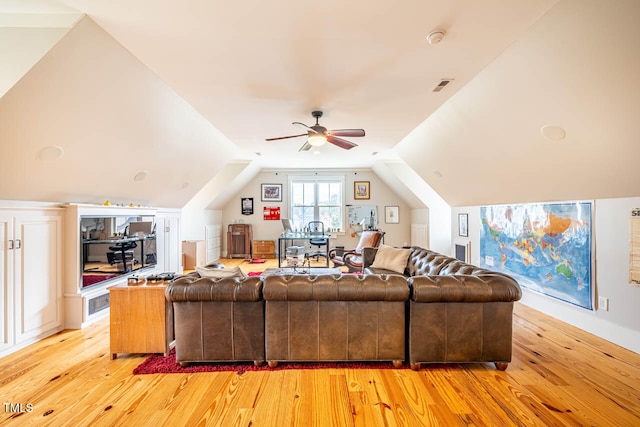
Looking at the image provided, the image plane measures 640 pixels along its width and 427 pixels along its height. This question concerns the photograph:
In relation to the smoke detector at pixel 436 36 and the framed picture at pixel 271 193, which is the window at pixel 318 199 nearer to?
the framed picture at pixel 271 193

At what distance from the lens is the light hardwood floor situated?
1753 mm

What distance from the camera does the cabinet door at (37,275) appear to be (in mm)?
2693

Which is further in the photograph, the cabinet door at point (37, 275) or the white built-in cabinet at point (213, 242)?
the white built-in cabinet at point (213, 242)

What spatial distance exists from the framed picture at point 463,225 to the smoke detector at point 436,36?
413 centimetres

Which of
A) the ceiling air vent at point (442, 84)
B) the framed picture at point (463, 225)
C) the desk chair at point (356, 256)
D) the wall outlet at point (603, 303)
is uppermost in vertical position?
the ceiling air vent at point (442, 84)

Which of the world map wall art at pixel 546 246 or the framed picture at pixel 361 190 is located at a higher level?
the framed picture at pixel 361 190

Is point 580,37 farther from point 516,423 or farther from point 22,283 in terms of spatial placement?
point 22,283

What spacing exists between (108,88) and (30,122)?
64cm

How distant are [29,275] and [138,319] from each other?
4.55 feet

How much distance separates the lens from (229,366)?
2.35 metres

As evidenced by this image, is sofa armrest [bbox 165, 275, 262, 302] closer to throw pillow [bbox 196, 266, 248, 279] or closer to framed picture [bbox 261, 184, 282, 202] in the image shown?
throw pillow [bbox 196, 266, 248, 279]

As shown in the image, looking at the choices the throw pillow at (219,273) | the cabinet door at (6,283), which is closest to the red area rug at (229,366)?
the throw pillow at (219,273)

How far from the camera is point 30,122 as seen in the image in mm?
2229

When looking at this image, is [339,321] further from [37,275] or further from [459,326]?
[37,275]
